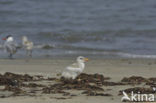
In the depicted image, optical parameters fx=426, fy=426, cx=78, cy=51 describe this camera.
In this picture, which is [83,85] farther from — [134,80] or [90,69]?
[90,69]

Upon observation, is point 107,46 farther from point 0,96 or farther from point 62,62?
point 0,96

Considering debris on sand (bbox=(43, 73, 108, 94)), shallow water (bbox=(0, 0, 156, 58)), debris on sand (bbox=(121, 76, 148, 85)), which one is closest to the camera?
debris on sand (bbox=(43, 73, 108, 94))

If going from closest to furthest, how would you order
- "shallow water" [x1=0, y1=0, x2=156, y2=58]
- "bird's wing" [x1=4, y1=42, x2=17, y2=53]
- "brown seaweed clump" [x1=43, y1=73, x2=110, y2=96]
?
"brown seaweed clump" [x1=43, y1=73, x2=110, y2=96] < "bird's wing" [x1=4, y1=42, x2=17, y2=53] < "shallow water" [x1=0, y1=0, x2=156, y2=58]

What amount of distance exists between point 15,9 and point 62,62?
1174cm

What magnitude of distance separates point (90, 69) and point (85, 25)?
8.96 m

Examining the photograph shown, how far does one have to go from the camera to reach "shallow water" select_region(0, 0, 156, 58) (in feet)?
45.6

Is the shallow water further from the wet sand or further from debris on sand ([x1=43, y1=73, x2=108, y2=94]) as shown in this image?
debris on sand ([x1=43, y1=73, x2=108, y2=94])

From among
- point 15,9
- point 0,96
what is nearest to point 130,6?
point 15,9

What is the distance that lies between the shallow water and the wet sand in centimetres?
162

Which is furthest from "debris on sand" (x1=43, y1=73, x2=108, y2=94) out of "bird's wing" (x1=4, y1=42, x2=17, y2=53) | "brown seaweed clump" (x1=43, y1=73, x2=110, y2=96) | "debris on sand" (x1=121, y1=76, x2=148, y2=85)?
"bird's wing" (x1=4, y1=42, x2=17, y2=53)

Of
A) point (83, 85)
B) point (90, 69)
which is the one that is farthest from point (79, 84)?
point (90, 69)

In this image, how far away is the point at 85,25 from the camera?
61.2 ft

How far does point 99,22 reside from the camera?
63.2 feet

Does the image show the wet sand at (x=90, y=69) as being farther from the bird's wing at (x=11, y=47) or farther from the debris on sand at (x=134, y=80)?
the bird's wing at (x=11, y=47)
